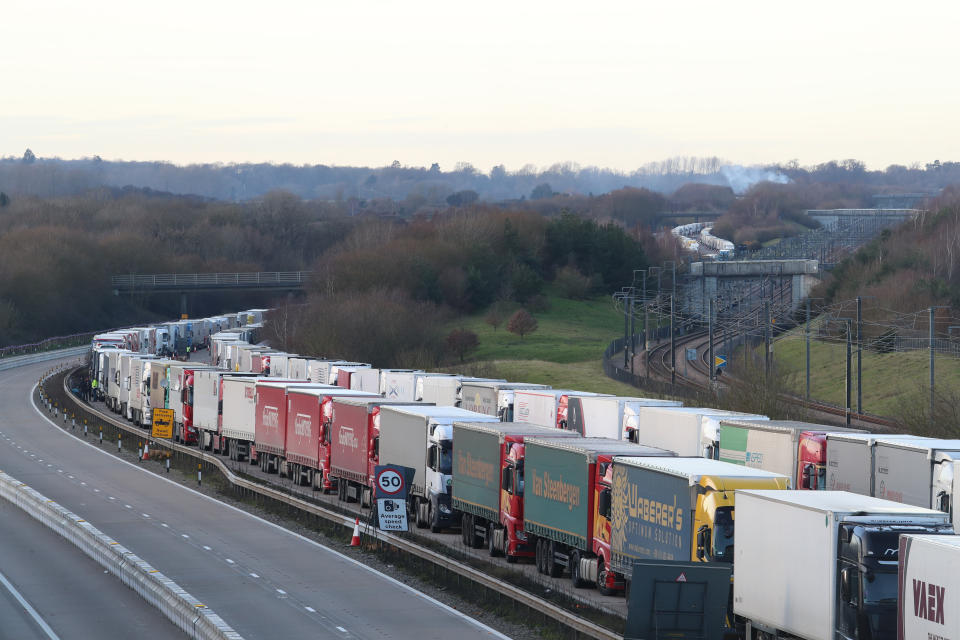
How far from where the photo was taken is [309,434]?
136ft

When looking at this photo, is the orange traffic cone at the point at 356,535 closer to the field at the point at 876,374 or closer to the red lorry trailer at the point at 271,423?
the red lorry trailer at the point at 271,423

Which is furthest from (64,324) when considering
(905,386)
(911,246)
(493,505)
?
(493,505)

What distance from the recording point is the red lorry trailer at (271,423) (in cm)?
4444

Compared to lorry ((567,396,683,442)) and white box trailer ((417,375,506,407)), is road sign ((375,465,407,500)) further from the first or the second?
white box trailer ((417,375,506,407))

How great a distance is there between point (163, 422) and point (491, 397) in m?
13.3

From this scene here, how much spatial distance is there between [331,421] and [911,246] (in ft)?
288

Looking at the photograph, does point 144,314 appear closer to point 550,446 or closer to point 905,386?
point 905,386

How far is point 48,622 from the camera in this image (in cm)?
2275

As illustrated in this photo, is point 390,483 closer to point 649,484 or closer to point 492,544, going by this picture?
point 492,544

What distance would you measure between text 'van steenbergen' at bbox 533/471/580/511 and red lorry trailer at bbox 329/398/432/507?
9.73 metres

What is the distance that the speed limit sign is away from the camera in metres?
28.5

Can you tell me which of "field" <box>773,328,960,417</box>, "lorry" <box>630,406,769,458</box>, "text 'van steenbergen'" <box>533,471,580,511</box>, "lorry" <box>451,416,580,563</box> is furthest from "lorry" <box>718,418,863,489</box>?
"field" <box>773,328,960,417</box>

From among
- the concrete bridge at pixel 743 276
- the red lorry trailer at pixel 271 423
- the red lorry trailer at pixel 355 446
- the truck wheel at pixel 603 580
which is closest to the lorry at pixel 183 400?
the red lorry trailer at pixel 271 423

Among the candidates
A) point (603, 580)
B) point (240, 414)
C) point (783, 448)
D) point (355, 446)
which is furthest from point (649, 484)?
point (240, 414)
